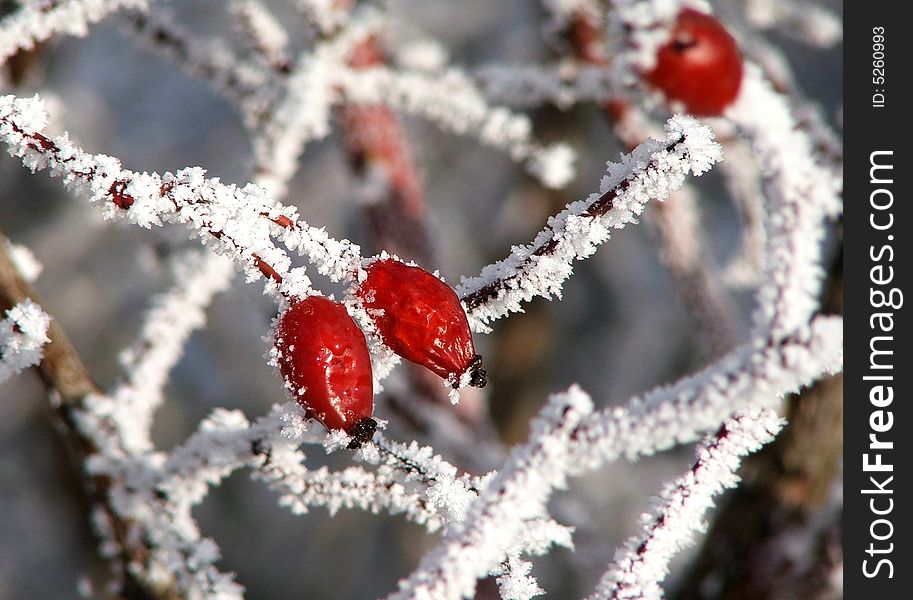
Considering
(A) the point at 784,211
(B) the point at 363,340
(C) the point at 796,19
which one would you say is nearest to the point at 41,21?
(B) the point at 363,340

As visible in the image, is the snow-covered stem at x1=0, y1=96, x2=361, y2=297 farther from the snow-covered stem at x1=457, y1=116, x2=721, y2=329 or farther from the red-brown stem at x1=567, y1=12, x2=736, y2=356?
the red-brown stem at x1=567, y1=12, x2=736, y2=356

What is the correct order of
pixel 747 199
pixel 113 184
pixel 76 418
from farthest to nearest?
pixel 747 199 → pixel 76 418 → pixel 113 184

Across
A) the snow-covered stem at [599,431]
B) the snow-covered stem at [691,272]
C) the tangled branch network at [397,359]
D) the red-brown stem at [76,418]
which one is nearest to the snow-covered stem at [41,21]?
the tangled branch network at [397,359]

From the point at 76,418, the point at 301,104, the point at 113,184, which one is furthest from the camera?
the point at 301,104

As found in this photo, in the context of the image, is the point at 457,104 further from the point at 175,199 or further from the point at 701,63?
the point at 175,199

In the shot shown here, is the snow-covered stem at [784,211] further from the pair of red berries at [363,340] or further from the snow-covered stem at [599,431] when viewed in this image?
the pair of red berries at [363,340]

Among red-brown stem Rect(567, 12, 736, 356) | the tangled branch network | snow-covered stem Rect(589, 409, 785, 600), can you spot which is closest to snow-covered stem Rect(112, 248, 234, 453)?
the tangled branch network
